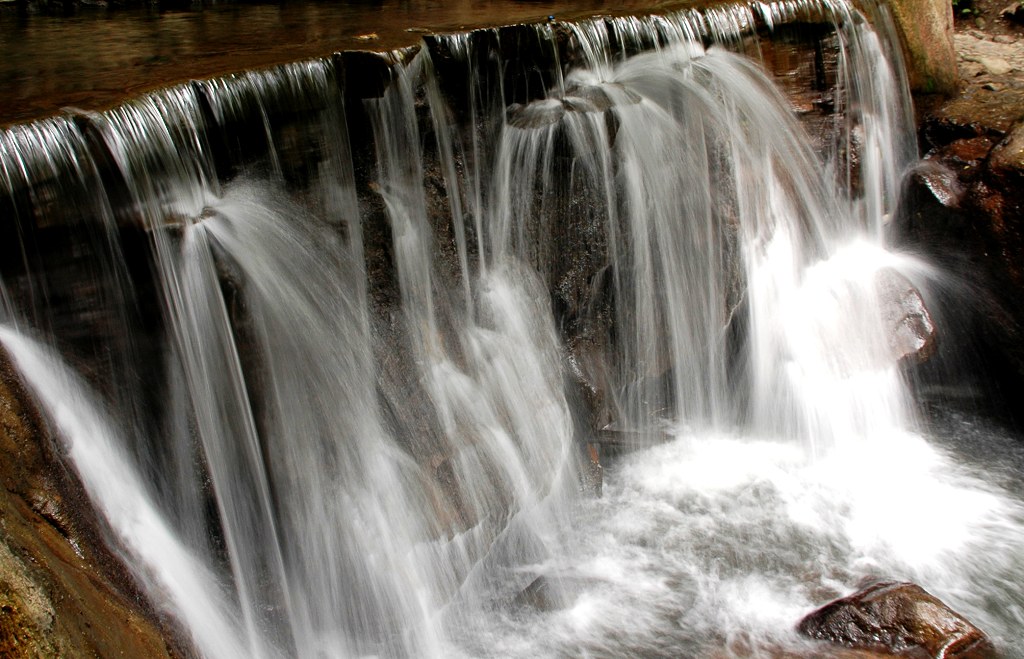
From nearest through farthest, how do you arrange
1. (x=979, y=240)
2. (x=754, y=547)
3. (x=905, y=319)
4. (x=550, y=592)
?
1. (x=550, y=592)
2. (x=754, y=547)
3. (x=979, y=240)
4. (x=905, y=319)

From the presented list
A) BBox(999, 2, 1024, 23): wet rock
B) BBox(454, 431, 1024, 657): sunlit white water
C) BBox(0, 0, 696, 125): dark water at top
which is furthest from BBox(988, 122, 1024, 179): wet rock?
BBox(999, 2, 1024, 23): wet rock

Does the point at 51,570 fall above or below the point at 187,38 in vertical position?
below

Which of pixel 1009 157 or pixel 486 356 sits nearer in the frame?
pixel 486 356

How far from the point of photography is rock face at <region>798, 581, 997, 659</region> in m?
4.08

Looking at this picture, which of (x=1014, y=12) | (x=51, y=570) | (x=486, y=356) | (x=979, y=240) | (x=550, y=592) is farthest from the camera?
(x=1014, y=12)

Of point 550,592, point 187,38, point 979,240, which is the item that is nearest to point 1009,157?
point 979,240

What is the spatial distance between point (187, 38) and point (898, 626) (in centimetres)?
607

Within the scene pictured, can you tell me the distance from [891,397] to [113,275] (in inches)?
204

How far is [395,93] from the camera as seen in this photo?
16.9 feet

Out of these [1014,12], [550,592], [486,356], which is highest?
[1014,12]

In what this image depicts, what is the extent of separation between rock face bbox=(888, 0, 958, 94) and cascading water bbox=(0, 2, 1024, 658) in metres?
1.60

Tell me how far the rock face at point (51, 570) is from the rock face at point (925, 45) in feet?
24.6

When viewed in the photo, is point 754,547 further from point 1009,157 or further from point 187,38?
point 187,38

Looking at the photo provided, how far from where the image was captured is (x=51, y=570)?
8.61 feet
